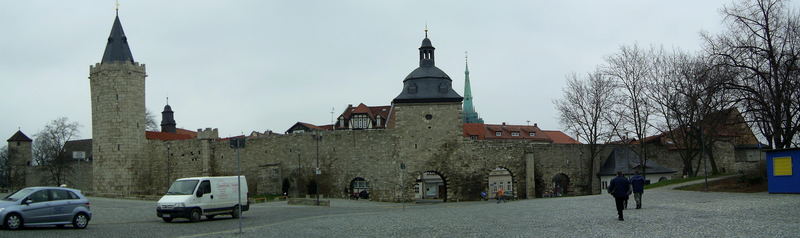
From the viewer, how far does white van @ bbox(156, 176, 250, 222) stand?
22.4 meters

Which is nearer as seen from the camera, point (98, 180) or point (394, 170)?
point (394, 170)

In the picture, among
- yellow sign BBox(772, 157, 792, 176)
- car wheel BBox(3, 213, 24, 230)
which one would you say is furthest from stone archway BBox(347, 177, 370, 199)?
car wheel BBox(3, 213, 24, 230)

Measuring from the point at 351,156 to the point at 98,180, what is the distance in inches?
684

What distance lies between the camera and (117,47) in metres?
49.0

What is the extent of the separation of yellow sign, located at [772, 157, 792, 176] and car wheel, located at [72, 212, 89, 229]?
20.2 metres

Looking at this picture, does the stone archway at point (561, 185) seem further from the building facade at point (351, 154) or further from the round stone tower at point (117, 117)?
the round stone tower at point (117, 117)

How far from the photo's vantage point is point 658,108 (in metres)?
40.0

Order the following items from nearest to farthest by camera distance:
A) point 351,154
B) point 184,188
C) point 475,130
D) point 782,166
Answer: point 184,188 < point 782,166 < point 351,154 < point 475,130

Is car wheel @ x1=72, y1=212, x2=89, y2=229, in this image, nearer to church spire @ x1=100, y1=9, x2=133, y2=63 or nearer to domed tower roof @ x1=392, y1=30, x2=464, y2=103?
domed tower roof @ x1=392, y1=30, x2=464, y2=103

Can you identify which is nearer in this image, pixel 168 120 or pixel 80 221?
pixel 80 221

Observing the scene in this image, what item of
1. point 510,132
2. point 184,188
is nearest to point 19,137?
point 510,132

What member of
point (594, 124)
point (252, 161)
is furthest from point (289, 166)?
point (594, 124)

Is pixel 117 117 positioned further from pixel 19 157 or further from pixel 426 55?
pixel 19 157

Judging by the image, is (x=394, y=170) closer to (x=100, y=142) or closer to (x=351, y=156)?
(x=351, y=156)
